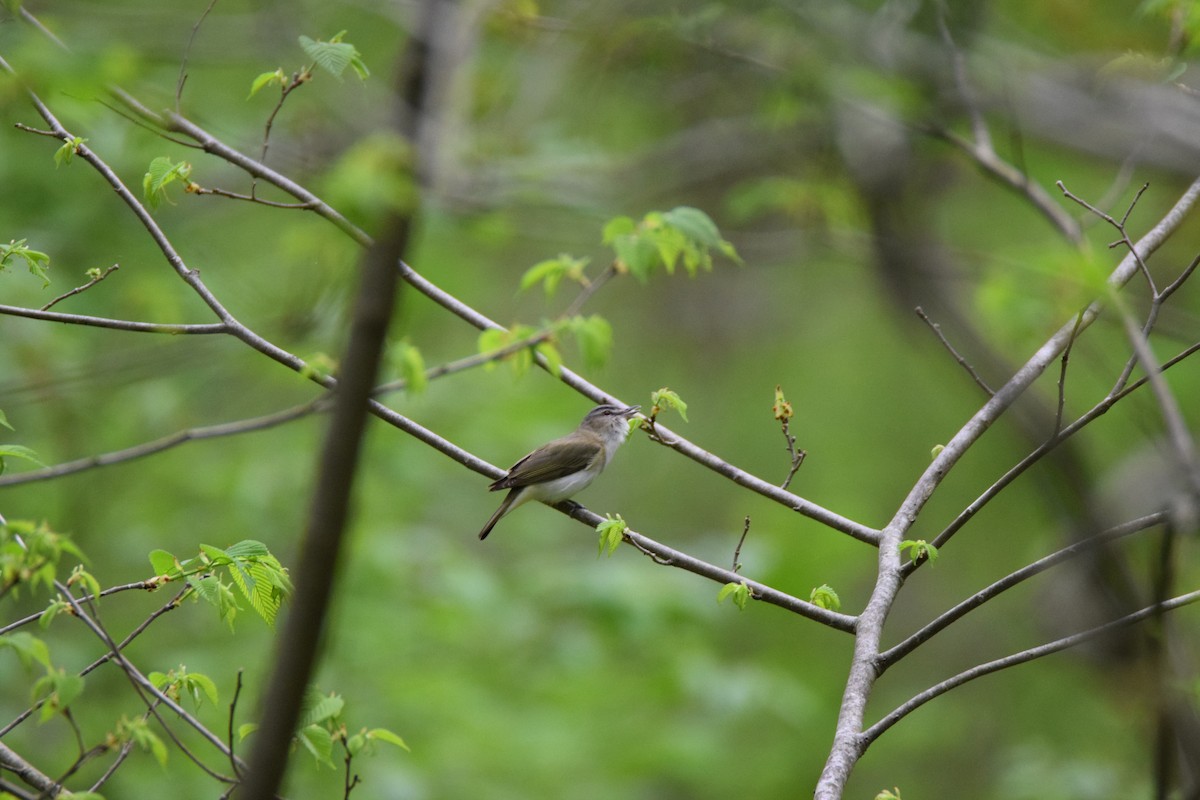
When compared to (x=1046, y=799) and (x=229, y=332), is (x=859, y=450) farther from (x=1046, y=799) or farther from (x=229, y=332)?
(x=229, y=332)

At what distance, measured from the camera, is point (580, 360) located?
5910 millimetres

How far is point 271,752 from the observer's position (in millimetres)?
1693

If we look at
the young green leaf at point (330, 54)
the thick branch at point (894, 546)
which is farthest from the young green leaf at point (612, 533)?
the young green leaf at point (330, 54)

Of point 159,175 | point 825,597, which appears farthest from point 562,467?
point 159,175

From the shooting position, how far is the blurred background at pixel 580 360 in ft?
11.6

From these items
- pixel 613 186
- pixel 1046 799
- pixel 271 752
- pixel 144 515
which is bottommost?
pixel 144 515

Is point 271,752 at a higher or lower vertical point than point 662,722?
lower

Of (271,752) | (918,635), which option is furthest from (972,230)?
(271,752)

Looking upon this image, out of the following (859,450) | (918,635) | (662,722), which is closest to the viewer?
(918,635)

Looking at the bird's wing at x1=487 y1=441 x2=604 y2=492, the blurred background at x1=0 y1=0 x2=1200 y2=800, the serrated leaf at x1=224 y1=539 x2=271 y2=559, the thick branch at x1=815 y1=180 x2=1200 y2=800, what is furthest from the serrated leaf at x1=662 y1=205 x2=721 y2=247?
the bird's wing at x1=487 y1=441 x2=604 y2=492

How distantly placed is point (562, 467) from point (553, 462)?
71 mm

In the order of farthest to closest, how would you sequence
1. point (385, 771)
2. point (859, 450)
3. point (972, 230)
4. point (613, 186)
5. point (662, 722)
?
point (972, 230) < point (859, 450) < point (662, 722) < point (385, 771) < point (613, 186)

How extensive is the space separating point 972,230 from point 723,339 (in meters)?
3.69

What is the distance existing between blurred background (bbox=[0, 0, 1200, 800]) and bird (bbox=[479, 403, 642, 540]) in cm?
96
